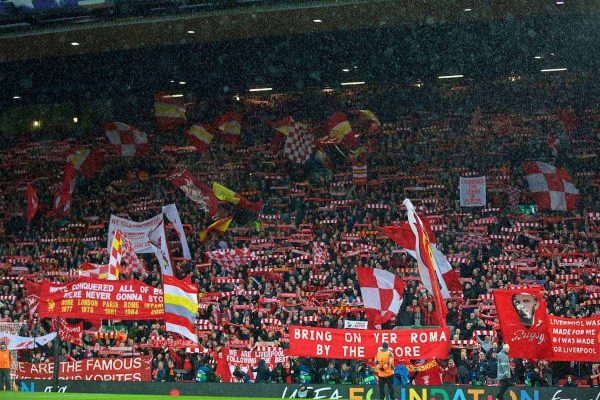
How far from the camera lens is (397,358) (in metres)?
26.9

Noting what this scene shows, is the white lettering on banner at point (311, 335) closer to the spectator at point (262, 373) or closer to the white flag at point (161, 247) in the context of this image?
the spectator at point (262, 373)

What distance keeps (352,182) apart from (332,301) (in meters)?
9.71

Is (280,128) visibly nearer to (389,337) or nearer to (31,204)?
(31,204)

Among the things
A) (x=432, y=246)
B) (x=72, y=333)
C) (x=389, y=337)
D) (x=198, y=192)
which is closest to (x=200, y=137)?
(x=198, y=192)

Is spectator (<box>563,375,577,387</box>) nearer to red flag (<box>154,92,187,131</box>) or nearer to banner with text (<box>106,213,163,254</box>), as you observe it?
banner with text (<box>106,213,163,254</box>)

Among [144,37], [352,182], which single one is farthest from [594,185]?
[144,37]

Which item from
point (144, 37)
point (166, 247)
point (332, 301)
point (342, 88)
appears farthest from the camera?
point (342, 88)

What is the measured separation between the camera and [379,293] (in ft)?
100

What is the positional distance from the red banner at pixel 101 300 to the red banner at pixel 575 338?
10.1m

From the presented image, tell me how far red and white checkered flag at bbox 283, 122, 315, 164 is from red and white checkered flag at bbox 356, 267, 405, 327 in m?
14.1

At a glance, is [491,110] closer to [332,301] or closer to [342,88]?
[342,88]

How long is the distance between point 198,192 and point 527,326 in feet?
56.6

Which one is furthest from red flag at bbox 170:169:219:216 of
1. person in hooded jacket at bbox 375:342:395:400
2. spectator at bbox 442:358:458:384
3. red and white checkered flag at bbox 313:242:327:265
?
person in hooded jacket at bbox 375:342:395:400

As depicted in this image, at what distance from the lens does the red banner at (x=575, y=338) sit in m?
25.7
